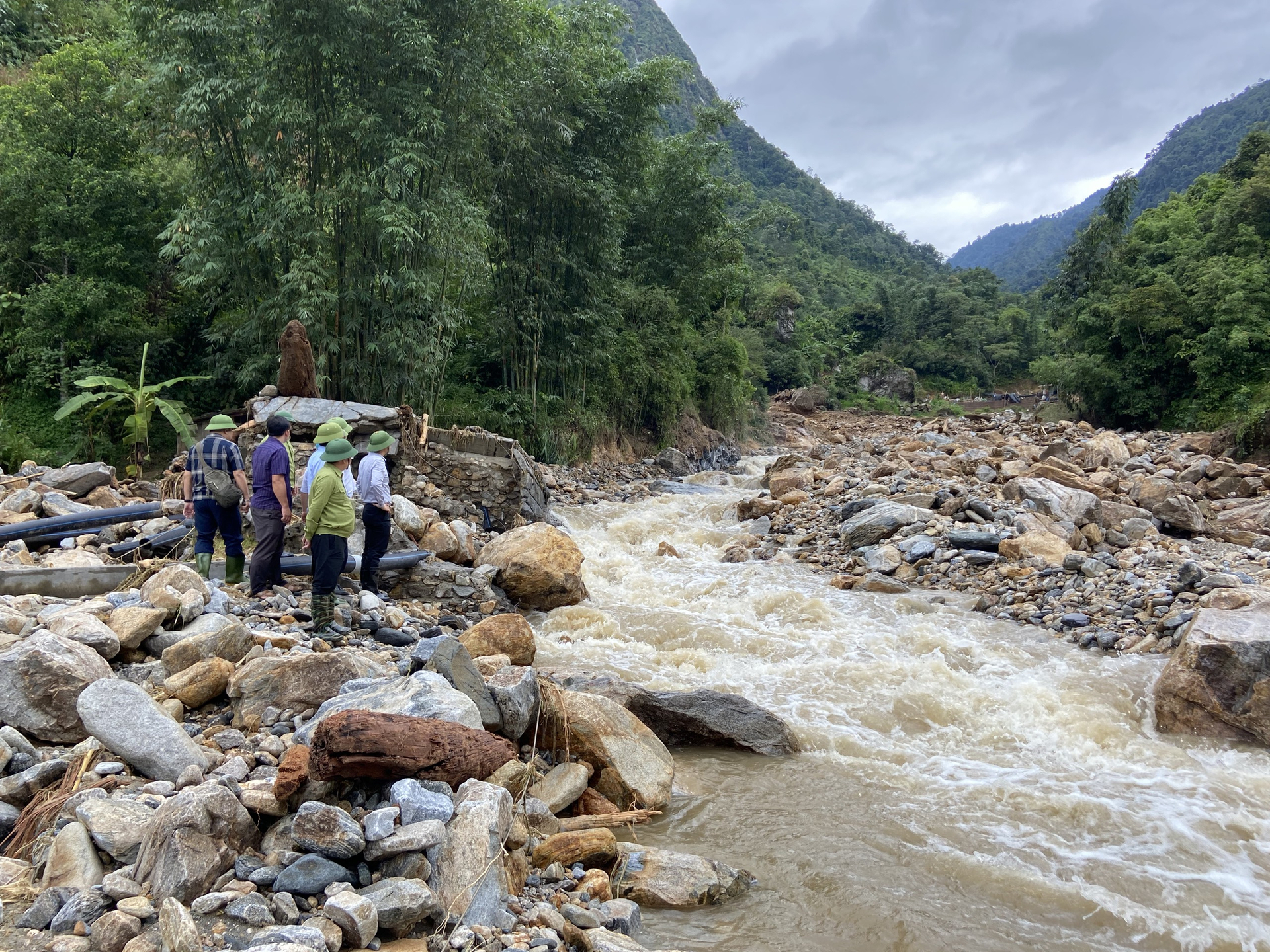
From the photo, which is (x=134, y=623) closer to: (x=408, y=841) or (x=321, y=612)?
(x=321, y=612)

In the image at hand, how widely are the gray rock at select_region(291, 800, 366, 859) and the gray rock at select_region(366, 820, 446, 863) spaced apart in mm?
56

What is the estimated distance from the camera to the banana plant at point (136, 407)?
369 inches

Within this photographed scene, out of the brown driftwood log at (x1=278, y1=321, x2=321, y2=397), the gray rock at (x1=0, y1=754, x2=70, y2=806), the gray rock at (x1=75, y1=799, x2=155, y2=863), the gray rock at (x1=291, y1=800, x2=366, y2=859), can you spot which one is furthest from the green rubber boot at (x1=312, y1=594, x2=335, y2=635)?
the brown driftwood log at (x1=278, y1=321, x2=321, y2=397)

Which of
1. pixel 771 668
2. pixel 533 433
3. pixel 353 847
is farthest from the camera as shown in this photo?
pixel 533 433

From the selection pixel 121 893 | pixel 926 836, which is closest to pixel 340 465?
pixel 121 893

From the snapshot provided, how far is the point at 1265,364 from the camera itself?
19172 mm

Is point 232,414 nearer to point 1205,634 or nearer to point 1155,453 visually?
point 1205,634

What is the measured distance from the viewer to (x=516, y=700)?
3785mm

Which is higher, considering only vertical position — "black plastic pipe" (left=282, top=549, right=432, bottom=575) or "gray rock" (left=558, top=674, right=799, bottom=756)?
"black plastic pipe" (left=282, top=549, right=432, bottom=575)

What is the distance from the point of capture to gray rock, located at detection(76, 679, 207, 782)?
8.84 ft

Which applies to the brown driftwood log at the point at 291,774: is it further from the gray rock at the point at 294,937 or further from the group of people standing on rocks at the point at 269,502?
the group of people standing on rocks at the point at 269,502

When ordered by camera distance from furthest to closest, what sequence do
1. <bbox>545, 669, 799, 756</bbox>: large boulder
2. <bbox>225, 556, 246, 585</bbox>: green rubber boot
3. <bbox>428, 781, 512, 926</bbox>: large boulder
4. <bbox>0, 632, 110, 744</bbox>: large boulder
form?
<bbox>225, 556, 246, 585</bbox>: green rubber boot
<bbox>545, 669, 799, 756</bbox>: large boulder
<bbox>0, 632, 110, 744</bbox>: large boulder
<bbox>428, 781, 512, 926</bbox>: large boulder

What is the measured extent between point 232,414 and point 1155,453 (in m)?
18.5

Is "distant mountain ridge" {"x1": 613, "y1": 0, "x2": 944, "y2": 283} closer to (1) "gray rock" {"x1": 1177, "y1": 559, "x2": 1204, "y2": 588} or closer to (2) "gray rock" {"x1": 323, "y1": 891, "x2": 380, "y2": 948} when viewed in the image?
(1) "gray rock" {"x1": 1177, "y1": 559, "x2": 1204, "y2": 588}
